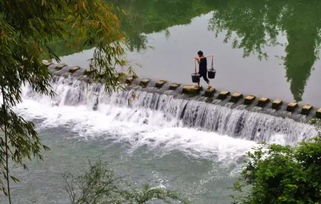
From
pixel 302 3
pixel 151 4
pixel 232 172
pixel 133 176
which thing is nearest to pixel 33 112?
pixel 133 176

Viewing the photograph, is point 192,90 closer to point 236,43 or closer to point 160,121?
point 160,121

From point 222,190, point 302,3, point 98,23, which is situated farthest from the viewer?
point 302,3

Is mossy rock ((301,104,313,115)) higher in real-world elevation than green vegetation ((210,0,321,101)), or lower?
lower

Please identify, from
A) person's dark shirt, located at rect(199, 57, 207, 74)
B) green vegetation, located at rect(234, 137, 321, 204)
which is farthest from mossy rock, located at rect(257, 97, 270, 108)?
green vegetation, located at rect(234, 137, 321, 204)

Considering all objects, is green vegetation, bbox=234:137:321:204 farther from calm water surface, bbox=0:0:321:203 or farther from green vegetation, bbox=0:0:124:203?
calm water surface, bbox=0:0:321:203

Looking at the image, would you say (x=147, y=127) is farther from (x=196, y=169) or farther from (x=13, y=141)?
(x=13, y=141)

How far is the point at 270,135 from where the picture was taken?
50.4 feet

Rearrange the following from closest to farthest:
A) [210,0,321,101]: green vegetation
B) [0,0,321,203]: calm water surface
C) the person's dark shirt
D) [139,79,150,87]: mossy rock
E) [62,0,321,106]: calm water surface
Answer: [0,0,321,203]: calm water surface, the person's dark shirt, [139,79,150,87]: mossy rock, [62,0,321,106]: calm water surface, [210,0,321,101]: green vegetation

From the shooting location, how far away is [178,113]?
16859 millimetres

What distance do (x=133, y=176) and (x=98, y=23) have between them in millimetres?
7308

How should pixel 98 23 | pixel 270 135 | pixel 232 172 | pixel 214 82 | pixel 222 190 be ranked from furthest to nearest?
pixel 214 82 → pixel 270 135 → pixel 232 172 → pixel 222 190 → pixel 98 23

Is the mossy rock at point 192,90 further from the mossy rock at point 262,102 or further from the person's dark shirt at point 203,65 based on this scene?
the mossy rock at point 262,102

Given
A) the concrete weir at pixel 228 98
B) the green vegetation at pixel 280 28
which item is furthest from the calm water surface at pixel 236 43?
the concrete weir at pixel 228 98

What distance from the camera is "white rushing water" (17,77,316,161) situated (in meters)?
15.2
